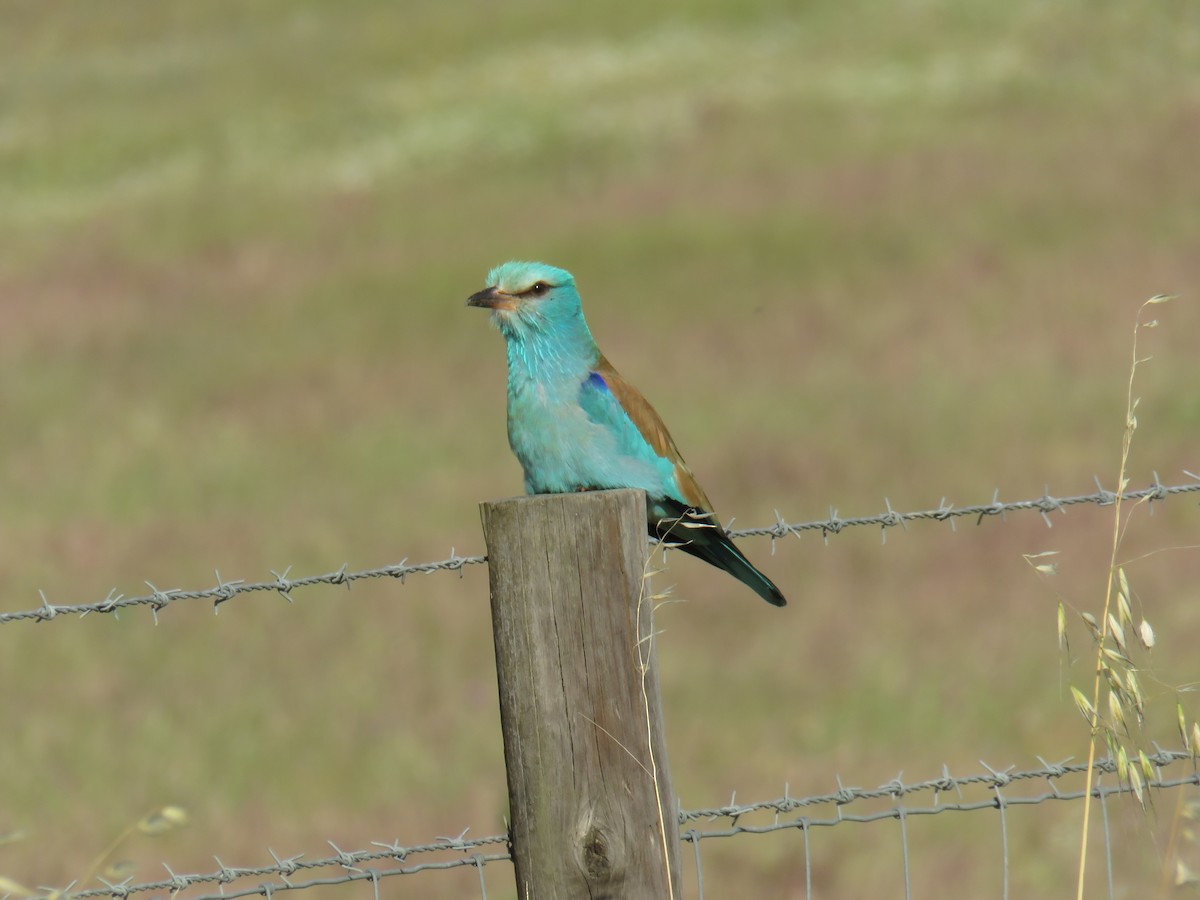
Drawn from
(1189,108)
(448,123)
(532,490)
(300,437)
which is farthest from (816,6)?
(532,490)

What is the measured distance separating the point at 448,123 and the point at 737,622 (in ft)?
67.1

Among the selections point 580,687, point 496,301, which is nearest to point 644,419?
point 496,301

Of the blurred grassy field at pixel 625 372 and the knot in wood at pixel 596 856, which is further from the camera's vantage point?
the blurred grassy field at pixel 625 372

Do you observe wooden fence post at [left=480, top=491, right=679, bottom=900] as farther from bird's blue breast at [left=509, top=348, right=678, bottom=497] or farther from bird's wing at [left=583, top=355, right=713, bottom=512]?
bird's wing at [left=583, top=355, right=713, bottom=512]

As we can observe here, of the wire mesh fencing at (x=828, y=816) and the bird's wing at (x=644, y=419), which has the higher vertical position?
the bird's wing at (x=644, y=419)

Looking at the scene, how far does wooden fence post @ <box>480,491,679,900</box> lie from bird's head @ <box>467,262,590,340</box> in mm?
1504

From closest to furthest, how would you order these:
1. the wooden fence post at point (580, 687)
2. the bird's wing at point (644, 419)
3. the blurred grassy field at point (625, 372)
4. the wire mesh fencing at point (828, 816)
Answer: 1. the wooden fence post at point (580, 687)
2. the wire mesh fencing at point (828, 816)
3. the bird's wing at point (644, 419)
4. the blurred grassy field at point (625, 372)

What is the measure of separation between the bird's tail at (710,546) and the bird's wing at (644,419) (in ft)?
0.22

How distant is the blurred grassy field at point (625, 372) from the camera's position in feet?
26.5

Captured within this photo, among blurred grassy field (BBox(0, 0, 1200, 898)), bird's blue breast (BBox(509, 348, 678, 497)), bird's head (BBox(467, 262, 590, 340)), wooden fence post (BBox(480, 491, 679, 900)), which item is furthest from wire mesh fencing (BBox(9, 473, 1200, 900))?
bird's head (BBox(467, 262, 590, 340))

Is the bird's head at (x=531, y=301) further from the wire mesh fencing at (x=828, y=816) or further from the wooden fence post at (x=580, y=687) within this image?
the wooden fence post at (x=580, y=687)

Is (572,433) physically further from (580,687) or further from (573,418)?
(580,687)

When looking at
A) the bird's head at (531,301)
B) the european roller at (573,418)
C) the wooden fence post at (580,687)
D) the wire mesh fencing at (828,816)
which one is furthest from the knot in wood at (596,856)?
the bird's head at (531,301)

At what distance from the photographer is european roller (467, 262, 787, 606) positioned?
171 inches
